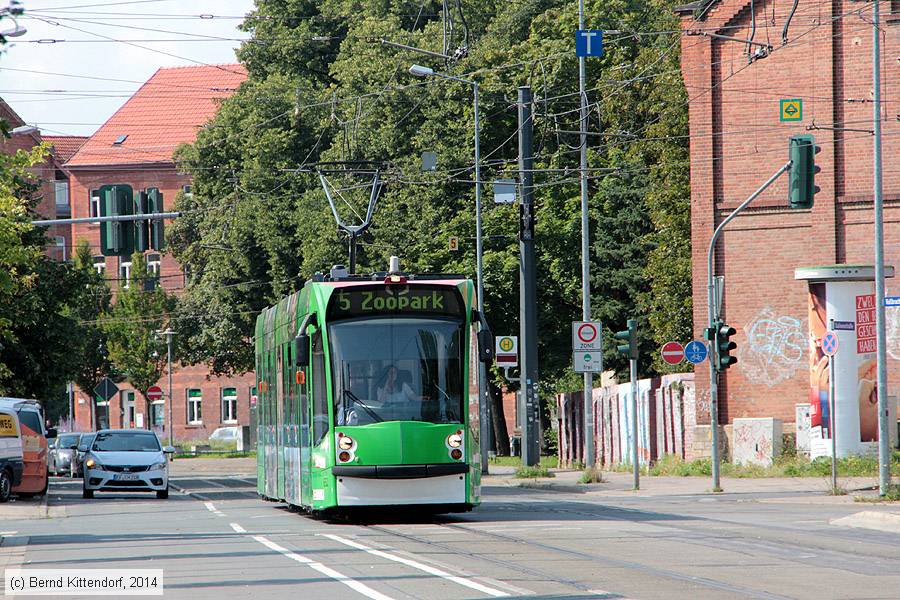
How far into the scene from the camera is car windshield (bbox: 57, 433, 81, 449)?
52.6 metres

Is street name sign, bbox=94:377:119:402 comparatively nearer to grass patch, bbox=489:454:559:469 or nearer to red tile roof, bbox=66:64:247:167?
grass patch, bbox=489:454:559:469

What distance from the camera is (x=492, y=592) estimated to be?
38.0 ft

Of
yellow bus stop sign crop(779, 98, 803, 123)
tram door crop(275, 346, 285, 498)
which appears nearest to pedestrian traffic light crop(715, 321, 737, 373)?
tram door crop(275, 346, 285, 498)

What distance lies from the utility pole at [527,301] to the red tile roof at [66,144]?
64.3m

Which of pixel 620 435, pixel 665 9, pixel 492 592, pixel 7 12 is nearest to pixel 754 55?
pixel 620 435

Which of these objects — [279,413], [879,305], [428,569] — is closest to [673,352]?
[879,305]

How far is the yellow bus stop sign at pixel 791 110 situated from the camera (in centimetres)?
3516

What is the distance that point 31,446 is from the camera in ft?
105

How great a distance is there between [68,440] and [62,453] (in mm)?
1148

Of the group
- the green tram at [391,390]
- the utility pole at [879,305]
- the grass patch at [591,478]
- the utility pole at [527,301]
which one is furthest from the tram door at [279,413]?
the utility pole at [527,301]

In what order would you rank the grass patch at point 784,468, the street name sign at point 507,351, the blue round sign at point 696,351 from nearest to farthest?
the blue round sign at point 696,351, the grass patch at point 784,468, the street name sign at point 507,351

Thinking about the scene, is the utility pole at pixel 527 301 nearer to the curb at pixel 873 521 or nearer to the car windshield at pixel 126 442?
the car windshield at pixel 126 442

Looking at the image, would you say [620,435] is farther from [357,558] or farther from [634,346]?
[357,558]

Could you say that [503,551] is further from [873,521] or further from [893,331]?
[893,331]
